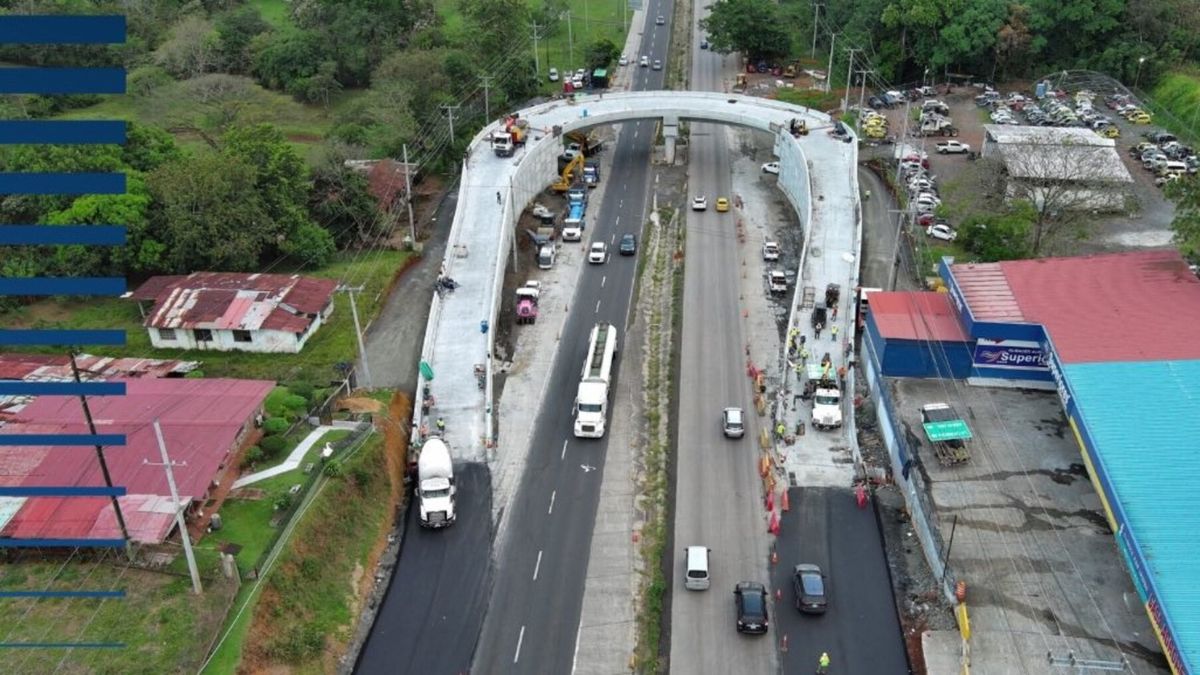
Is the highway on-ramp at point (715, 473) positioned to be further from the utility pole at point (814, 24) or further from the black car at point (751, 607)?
the utility pole at point (814, 24)

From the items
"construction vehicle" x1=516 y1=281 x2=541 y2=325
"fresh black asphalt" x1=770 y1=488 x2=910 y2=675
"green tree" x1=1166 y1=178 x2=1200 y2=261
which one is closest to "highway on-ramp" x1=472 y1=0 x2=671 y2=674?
"construction vehicle" x1=516 y1=281 x2=541 y2=325

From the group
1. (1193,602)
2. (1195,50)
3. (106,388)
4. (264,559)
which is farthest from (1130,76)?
(106,388)
